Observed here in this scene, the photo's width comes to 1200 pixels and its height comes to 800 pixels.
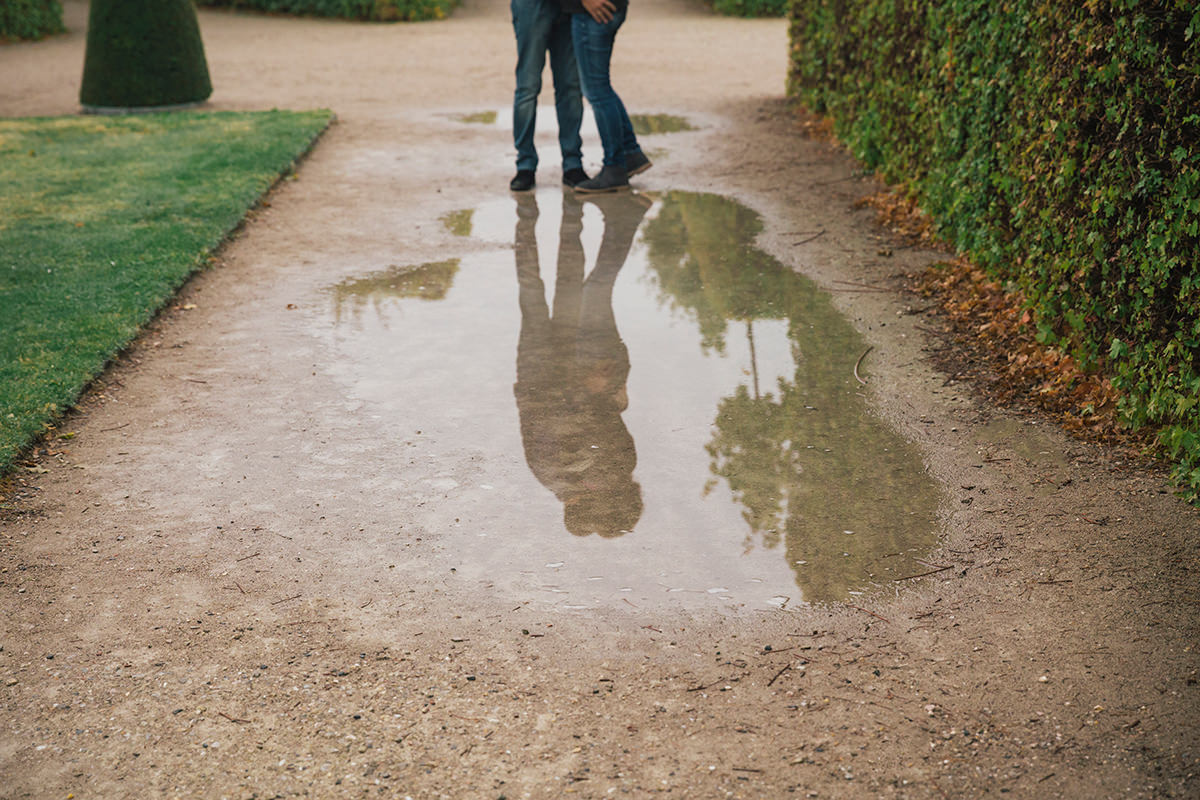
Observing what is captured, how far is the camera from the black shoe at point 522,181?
880 centimetres

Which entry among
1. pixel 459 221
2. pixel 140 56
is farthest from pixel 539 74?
pixel 140 56

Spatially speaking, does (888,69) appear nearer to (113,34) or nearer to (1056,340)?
(1056,340)

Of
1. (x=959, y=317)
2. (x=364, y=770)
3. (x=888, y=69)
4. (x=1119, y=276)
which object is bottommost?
(x=364, y=770)

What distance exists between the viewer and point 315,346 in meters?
5.76

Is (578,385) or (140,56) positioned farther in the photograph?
(140,56)

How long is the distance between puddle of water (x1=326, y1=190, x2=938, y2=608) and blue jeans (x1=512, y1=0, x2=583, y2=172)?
66.4 inches

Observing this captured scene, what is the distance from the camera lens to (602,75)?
838 centimetres

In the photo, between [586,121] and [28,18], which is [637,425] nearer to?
[586,121]

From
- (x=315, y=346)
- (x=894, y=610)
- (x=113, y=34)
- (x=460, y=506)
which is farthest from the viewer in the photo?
(x=113, y=34)

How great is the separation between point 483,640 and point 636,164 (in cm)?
626

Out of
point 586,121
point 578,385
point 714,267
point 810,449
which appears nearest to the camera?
point 810,449

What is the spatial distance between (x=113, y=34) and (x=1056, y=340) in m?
10.6

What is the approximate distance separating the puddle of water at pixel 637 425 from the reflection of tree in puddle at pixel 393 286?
0.8 inches

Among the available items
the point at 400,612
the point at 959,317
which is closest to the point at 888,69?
the point at 959,317
